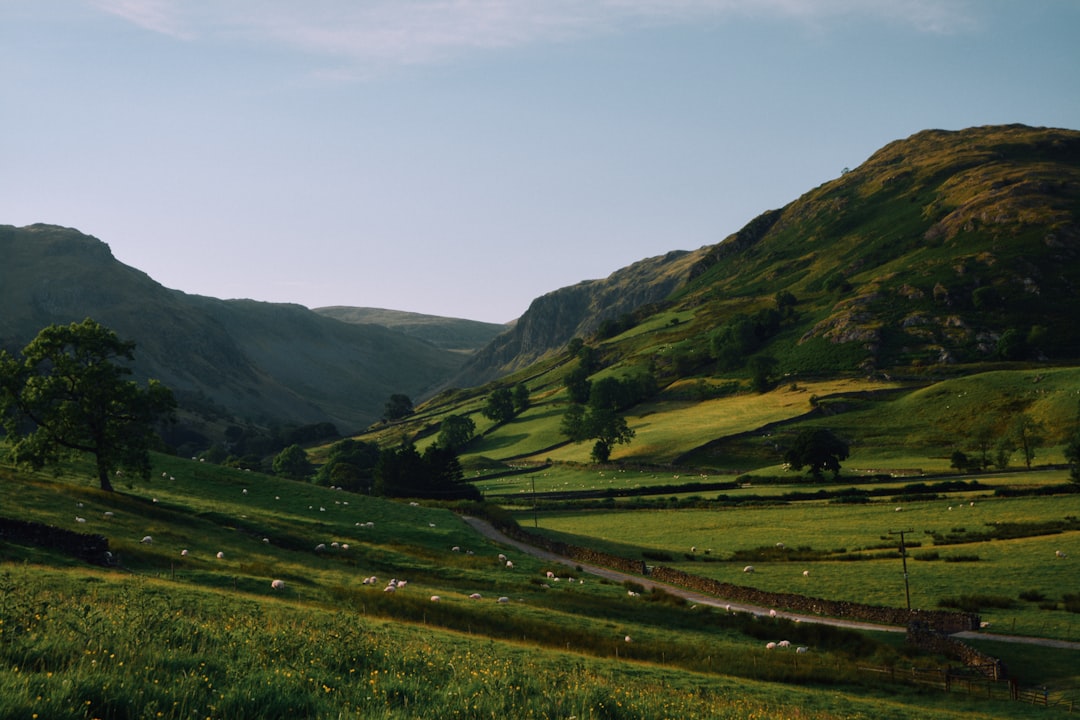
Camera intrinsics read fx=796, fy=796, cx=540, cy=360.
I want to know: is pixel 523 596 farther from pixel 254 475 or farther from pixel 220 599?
pixel 254 475

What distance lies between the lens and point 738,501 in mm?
104938

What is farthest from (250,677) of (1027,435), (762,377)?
(762,377)

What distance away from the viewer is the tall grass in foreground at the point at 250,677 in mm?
13039

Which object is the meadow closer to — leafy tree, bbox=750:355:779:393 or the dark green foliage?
the dark green foliage

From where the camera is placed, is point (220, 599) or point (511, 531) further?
point (511, 531)

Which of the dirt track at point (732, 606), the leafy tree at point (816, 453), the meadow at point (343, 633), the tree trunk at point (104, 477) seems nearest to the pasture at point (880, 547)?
the dirt track at point (732, 606)

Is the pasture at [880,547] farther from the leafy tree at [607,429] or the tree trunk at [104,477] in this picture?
the leafy tree at [607,429]

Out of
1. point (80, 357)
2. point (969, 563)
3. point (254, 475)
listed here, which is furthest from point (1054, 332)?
point (80, 357)

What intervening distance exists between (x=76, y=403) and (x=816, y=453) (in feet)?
308

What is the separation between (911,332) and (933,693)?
593 ft

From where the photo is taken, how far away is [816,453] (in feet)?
381

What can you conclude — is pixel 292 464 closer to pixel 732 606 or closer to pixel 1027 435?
pixel 1027 435

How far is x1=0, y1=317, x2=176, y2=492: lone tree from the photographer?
63562 millimetres

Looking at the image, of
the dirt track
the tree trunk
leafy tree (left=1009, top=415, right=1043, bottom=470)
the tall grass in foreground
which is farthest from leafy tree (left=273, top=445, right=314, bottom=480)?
the tall grass in foreground
